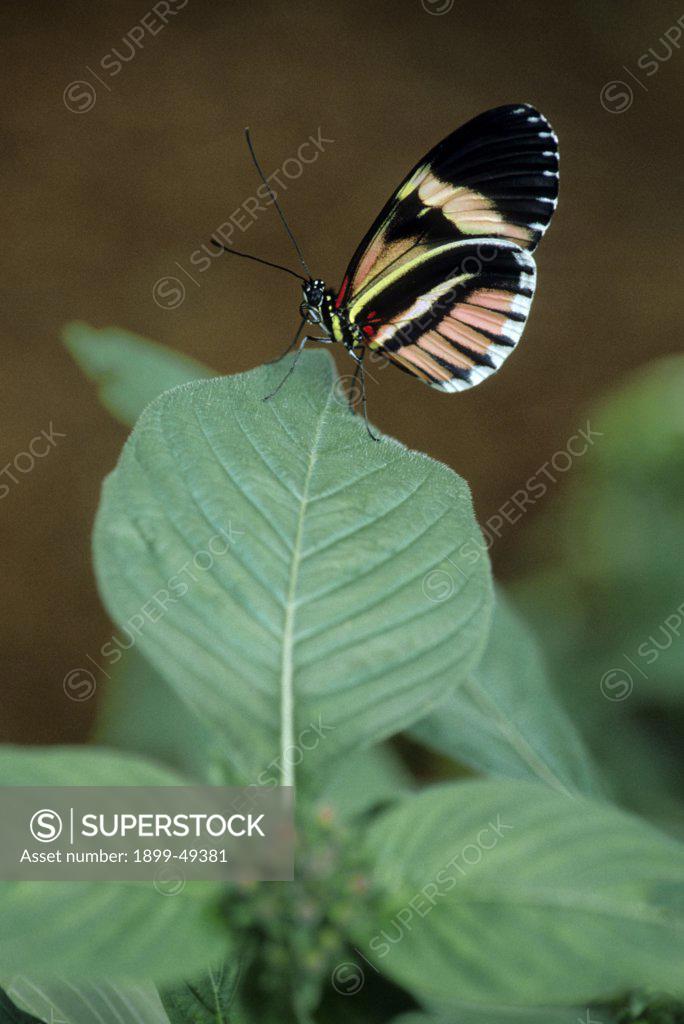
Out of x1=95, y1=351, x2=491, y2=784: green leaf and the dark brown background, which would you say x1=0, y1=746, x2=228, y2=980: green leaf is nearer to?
x1=95, y1=351, x2=491, y2=784: green leaf

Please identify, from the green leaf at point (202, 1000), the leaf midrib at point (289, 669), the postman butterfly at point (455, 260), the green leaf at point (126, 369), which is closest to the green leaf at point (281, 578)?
the leaf midrib at point (289, 669)

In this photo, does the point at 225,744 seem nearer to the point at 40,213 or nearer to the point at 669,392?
the point at 669,392

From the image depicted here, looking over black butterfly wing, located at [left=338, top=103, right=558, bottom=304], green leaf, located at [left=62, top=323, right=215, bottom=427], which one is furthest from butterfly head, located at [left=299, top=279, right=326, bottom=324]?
green leaf, located at [left=62, top=323, right=215, bottom=427]

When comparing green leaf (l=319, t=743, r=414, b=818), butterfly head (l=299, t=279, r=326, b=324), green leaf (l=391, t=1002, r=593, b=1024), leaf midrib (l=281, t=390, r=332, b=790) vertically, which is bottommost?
green leaf (l=319, t=743, r=414, b=818)

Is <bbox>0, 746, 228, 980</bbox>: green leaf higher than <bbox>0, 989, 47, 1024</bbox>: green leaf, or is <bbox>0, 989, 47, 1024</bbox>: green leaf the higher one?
<bbox>0, 746, 228, 980</bbox>: green leaf

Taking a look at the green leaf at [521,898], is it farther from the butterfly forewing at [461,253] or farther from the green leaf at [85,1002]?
the butterfly forewing at [461,253]
